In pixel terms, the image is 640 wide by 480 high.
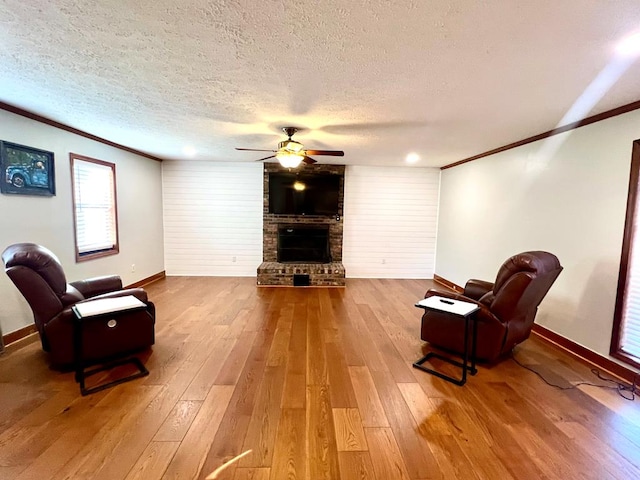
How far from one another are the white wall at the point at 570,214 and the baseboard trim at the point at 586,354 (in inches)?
2.4

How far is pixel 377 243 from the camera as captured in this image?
6555mm

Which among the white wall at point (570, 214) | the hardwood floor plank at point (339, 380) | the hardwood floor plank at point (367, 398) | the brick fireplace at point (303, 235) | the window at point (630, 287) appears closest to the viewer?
the hardwood floor plank at point (367, 398)

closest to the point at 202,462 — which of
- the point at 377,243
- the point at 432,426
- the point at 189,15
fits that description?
the point at 432,426

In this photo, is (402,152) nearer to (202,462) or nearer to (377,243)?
(377,243)

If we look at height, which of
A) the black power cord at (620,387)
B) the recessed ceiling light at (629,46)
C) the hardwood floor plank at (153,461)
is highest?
the recessed ceiling light at (629,46)

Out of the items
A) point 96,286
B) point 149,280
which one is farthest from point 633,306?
point 149,280

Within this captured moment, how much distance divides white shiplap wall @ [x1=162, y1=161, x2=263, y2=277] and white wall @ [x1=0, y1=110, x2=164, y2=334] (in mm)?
353

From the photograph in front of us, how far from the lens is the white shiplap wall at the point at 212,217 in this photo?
6.22m

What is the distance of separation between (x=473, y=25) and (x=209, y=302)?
14.7 ft

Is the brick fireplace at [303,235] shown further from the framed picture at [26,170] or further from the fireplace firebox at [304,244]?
the framed picture at [26,170]

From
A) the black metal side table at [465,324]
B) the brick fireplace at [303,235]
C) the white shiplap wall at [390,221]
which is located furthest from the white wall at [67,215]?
the black metal side table at [465,324]

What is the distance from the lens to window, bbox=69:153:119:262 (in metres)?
4.01

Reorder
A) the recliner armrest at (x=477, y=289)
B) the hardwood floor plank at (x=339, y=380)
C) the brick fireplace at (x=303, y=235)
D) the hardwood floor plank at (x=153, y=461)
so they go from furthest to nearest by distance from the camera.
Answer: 1. the brick fireplace at (x=303, y=235)
2. the recliner armrest at (x=477, y=289)
3. the hardwood floor plank at (x=339, y=380)
4. the hardwood floor plank at (x=153, y=461)

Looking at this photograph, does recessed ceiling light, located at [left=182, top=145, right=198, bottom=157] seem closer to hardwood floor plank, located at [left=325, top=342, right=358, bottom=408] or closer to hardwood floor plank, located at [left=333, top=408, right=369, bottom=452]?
hardwood floor plank, located at [left=325, top=342, right=358, bottom=408]
